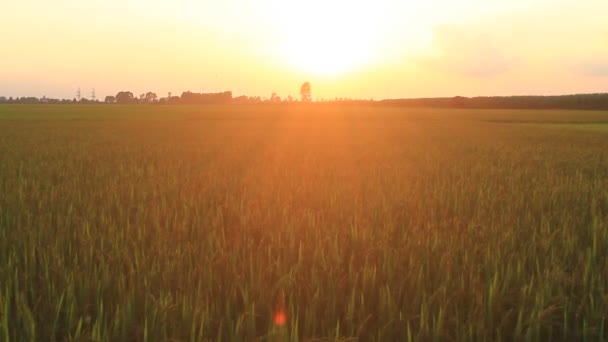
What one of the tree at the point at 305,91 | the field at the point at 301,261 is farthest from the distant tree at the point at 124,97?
the field at the point at 301,261

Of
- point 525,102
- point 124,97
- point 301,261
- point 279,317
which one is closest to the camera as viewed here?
point 279,317

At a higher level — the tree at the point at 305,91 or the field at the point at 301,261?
the tree at the point at 305,91

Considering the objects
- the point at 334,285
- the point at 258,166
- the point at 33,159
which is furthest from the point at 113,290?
the point at 33,159

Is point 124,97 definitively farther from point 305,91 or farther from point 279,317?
point 279,317

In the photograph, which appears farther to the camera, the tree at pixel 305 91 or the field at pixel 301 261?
the tree at pixel 305 91

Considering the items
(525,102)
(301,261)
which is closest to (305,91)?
(525,102)

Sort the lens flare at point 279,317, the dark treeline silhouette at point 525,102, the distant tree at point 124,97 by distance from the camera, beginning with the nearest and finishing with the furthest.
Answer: the lens flare at point 279,317
the dark treeline silhouette at point 525,102
the distant tree at point 124,97

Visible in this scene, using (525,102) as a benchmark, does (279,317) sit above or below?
below

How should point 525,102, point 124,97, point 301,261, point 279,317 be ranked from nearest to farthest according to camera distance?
point 279,317
point 301,261
point 525,102
point 124,97

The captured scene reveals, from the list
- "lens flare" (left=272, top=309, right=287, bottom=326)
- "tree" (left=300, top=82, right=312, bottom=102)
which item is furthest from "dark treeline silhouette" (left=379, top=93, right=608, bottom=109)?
"lens flare" (left=272, top=309, right=287, bottom=326)

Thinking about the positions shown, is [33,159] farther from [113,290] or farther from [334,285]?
[334,285]

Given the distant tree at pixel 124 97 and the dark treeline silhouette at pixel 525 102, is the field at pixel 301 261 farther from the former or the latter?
the distant tree at pixel 124 97

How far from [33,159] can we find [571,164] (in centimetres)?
932

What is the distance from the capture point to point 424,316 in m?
1.85
